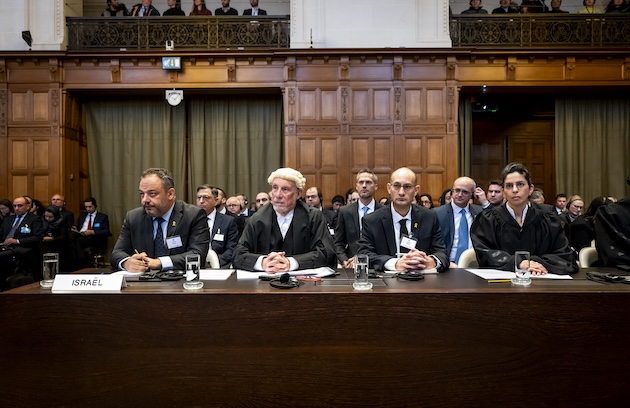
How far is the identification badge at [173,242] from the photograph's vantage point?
324 centimetres

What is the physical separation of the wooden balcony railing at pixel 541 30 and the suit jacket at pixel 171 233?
7.10 m

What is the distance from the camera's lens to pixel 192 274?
7.65ft

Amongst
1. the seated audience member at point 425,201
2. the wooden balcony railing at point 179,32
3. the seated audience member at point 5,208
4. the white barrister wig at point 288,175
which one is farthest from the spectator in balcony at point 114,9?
the white barrister wig at point 288,175

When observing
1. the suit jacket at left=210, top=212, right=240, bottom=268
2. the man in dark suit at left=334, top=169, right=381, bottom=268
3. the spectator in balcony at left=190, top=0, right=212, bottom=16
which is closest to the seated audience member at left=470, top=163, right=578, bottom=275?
the man in dark suit at left=334, top=169, right=381, bottom=268

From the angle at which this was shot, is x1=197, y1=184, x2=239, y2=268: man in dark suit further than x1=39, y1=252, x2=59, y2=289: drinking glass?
Yes

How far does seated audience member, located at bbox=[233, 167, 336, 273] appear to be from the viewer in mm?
3246

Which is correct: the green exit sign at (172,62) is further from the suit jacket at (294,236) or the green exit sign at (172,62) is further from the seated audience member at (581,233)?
the seated audience member at (581,233)

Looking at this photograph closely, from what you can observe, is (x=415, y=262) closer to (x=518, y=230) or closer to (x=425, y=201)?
(x=518, y=230)

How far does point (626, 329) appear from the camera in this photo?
6.61 feet

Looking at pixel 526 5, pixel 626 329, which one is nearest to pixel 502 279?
pixel 626 329

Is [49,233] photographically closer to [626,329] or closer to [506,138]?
[626,329]

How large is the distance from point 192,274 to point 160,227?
1132 millimetres

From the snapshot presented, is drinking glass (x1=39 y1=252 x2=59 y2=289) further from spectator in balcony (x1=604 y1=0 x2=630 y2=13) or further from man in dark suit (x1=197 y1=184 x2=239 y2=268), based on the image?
spectator in balcony (x1=604 y1=0 x2=630 y2=13)

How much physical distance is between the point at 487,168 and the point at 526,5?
367 cm
